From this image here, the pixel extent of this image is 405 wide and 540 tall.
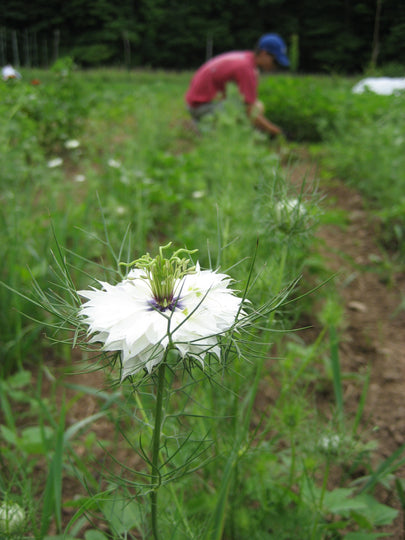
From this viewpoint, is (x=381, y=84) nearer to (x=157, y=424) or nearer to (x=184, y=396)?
(x=184, y=396)

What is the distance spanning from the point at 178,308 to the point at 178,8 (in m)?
22.3

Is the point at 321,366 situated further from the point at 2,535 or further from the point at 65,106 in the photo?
the point at 65,106

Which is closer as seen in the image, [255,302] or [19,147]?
[255,302]

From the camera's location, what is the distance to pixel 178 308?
1.98ft

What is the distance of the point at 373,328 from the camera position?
6.97 ft

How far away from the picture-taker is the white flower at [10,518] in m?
0.83

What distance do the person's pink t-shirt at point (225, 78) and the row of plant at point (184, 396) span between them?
1878 mm

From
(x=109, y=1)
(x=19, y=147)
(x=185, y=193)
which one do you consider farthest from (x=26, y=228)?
(x=109, y=1)

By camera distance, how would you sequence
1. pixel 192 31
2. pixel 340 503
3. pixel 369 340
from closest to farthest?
pixel 340 503 < pixel 369 340 < pixel 192 31

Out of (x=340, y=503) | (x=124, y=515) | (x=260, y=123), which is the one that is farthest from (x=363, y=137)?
(x=124, y=515)

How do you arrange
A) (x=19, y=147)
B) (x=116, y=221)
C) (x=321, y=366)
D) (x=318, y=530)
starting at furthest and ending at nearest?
1. (x=19, y=147)
2. (x=116, y=221)
3. (x=321, y=366)
4. (x=318, y=530)

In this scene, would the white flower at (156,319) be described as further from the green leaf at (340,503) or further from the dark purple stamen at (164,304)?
the green leaf at (340,503)

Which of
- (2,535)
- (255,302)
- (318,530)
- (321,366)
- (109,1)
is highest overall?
(109,1)

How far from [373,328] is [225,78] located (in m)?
3.95
